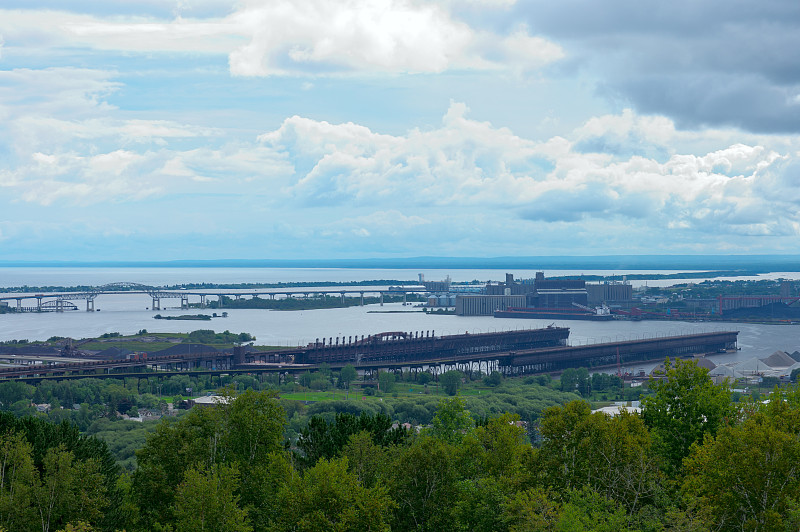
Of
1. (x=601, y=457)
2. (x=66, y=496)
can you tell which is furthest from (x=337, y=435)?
(x=601, y=457)

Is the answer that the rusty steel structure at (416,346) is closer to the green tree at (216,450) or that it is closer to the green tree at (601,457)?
the green tree at (216,450)

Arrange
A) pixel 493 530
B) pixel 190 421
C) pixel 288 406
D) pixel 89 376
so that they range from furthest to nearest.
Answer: pixel 89 376
pixel 288 406
pixel 190 421
pixel 493 530

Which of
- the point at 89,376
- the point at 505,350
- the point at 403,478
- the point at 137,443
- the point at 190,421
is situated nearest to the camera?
the point at 403,478

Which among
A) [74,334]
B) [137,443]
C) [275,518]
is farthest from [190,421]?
[74,334]

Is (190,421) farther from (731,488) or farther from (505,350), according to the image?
(505,350)

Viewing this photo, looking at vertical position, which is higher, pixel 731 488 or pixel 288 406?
pixel 731 488

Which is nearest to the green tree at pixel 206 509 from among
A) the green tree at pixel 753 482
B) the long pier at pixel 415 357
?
the green tree at pixel 753 482

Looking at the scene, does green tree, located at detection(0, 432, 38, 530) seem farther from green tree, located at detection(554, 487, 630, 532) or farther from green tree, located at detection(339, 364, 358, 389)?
green tree, located at detection(339, 364, 358, 389)

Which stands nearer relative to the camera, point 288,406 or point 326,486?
point 326,486
